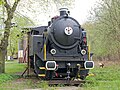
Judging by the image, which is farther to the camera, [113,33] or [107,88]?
[113,33]

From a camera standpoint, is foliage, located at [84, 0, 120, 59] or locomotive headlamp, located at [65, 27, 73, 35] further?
foliage, located at [84, 0, 120, 59]

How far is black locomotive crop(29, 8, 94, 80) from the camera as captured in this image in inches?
461

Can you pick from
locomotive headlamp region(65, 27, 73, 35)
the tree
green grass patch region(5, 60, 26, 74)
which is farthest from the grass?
green grass patch region(5, 60, 26, 74)

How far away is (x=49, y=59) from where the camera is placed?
11.5 metres

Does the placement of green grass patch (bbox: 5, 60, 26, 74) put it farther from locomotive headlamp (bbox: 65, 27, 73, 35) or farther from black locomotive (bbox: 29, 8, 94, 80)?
locomotive headlamp (bbox: 65, 27, 73, 35)

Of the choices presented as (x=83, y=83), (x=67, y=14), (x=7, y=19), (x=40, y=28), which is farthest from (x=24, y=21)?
(x=83, y=83)

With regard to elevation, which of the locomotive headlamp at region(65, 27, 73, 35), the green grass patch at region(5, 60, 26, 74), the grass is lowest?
the grass

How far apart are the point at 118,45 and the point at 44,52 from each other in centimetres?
1656

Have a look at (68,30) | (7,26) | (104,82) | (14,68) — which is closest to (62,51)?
(68,30)

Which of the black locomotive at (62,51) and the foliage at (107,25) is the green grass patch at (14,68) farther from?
the black locomotive at (62,51)

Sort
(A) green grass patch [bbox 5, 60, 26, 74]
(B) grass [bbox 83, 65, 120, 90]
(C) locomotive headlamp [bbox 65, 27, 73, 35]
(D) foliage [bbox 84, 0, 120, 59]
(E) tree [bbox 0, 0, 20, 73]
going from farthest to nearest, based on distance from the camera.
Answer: (D) foliage [bbox 84, 0, 120, 59]
(A) green grass patch [bbox 5, 60, 26, 74]
(E) tree [bbox 0, 0, 20, 73]
(C) locomotive headlamp [bbox 65, 27, 73, 35]
(B) grass [bbox 83, 65, 120, 90]

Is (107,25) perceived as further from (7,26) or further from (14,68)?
(7,26)

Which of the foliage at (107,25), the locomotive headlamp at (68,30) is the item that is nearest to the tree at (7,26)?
the locomotive headlamp at (68,30)

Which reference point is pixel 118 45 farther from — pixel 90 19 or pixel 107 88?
pixel 107 88
